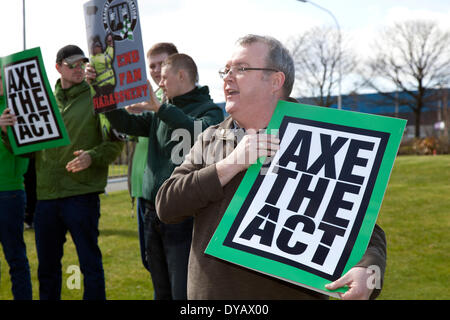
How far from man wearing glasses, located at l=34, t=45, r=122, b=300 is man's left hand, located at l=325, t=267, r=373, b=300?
8.74 ft

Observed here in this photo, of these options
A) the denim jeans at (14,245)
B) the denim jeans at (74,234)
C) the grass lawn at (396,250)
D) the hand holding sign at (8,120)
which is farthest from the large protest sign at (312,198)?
the grass lawn at (396,250)

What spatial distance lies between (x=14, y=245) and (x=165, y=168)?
1693 mm

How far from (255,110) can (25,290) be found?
9.90ft

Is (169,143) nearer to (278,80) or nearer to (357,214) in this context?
(278,80)

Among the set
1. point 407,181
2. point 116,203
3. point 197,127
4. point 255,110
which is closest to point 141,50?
point 197,127

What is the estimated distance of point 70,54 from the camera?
388 cm

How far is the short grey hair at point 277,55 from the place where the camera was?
188 centimetres

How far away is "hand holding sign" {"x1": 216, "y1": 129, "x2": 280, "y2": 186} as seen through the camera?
1.67 metres

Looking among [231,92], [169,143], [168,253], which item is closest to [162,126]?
[169,143]

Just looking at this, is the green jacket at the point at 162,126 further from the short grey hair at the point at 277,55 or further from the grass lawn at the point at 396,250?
the grass lawn at the point at 396,250

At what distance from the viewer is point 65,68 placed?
12.9 feet

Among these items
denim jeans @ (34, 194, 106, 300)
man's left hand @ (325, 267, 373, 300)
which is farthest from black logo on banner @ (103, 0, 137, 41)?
man's left hand @ (325, 267, 373, 300)

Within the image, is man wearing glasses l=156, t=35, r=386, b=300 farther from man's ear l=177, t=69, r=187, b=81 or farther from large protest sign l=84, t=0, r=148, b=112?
man's ear l=177, t=69, r=187, b=81
